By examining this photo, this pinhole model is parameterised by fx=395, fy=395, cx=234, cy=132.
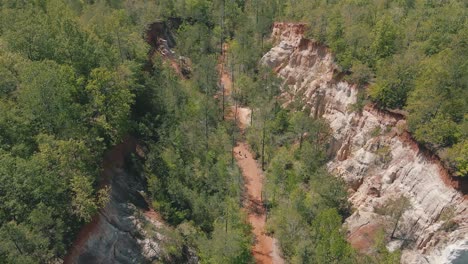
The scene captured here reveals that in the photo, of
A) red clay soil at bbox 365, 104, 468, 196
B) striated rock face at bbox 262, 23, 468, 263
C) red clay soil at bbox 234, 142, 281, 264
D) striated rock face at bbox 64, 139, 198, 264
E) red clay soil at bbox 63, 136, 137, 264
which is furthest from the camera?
red clay soil at bbox 234, 142, 281, 264

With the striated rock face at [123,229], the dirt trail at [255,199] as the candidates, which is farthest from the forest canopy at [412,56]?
the striated rock face at [123,229]

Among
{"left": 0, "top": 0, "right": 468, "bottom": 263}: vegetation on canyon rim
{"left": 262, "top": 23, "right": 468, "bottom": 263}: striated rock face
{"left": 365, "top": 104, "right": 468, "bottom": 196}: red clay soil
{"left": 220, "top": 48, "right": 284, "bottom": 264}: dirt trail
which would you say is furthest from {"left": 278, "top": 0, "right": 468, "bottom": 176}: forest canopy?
{"left": 220, "top": 48, "right": 284, "bottom": 264}: dirt trail

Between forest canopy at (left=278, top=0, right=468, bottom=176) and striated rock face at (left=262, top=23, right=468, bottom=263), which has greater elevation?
forest canopy at (left=278, top=0, right=468, bottom=176)

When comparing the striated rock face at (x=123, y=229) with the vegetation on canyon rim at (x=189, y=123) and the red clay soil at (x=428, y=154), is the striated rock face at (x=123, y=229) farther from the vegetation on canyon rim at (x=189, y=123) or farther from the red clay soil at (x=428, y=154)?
the red clay soil at (x=428, y=154)

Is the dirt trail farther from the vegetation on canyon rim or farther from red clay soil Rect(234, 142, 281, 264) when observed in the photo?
the vegetation on canyon rim

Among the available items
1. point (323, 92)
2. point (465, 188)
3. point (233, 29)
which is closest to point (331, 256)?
point (465, 188)

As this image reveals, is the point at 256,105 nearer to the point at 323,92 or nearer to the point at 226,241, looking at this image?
the point at 323,92

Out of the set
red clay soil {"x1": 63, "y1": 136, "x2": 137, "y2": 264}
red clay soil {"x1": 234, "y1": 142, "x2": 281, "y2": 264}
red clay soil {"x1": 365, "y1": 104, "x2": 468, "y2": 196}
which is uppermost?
red clay soil {"x1": 365, "y1": 104, "x2": 468, "y2": 196}
